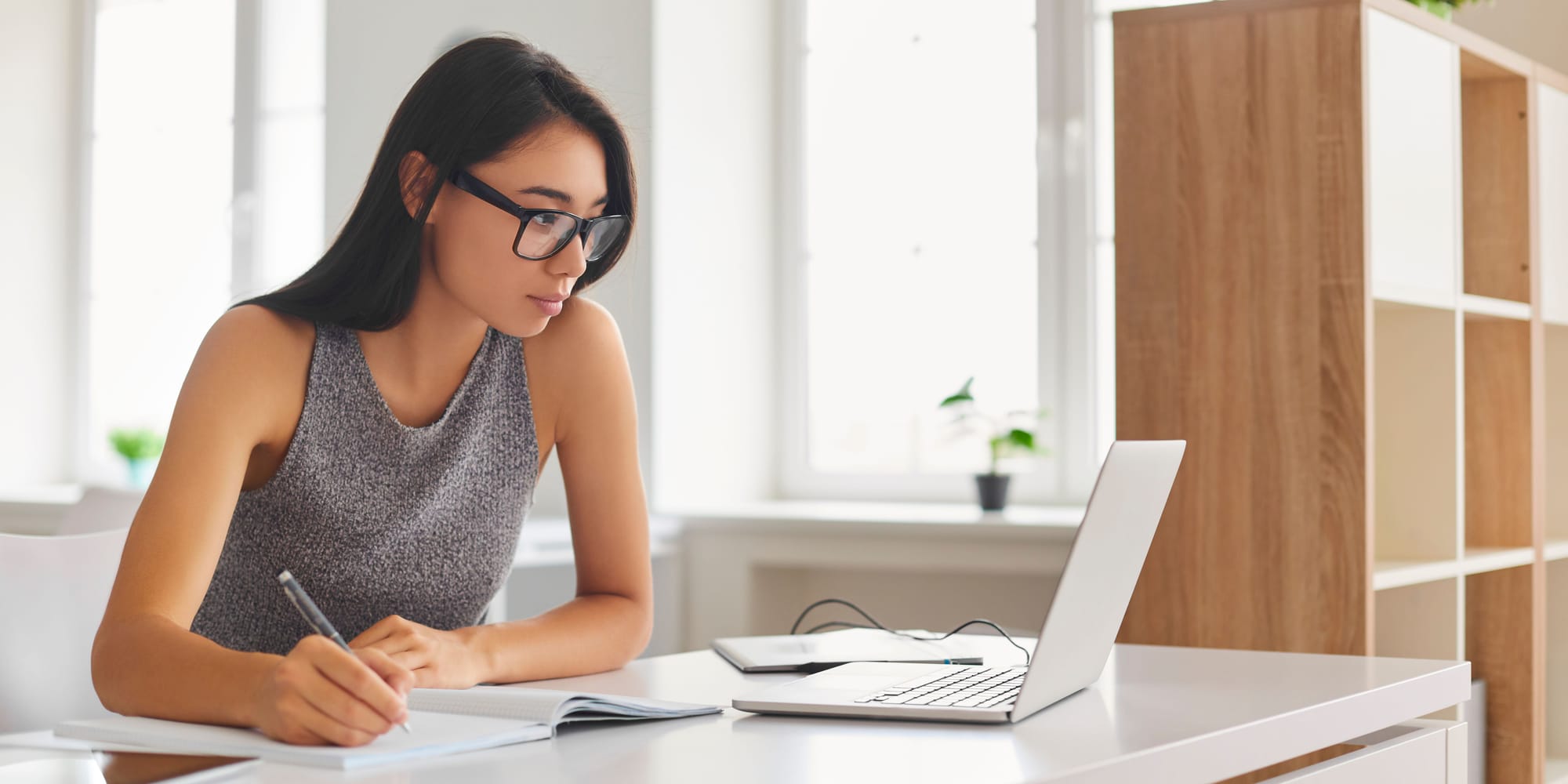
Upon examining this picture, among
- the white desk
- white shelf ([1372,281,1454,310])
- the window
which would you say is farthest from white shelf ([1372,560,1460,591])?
the window

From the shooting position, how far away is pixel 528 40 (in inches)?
124

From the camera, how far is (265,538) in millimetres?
1537

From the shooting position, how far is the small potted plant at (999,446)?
3.00 m

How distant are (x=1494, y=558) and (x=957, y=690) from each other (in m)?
1.55

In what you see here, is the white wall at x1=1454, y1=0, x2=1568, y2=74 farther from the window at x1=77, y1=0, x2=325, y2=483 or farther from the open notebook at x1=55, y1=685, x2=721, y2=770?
the window at x1=77, y1=0, x2=325, y2=483

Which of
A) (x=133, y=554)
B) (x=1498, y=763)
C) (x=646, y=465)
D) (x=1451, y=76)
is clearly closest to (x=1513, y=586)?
(x=1498, y=763)

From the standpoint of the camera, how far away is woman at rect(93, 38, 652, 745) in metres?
1.35

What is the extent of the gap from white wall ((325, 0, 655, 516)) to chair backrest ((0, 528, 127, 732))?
149cm

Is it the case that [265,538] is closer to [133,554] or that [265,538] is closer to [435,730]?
[133,554]

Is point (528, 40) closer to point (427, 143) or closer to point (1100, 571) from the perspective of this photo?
point (427, 143)

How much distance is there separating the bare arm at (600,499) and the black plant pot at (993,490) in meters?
1.43

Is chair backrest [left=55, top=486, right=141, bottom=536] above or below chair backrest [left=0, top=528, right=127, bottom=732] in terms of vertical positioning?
above

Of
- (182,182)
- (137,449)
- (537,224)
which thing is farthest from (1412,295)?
(182,182)

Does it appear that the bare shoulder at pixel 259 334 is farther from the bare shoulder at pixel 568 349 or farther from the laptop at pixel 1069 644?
the laptop at pixel 1069 644
